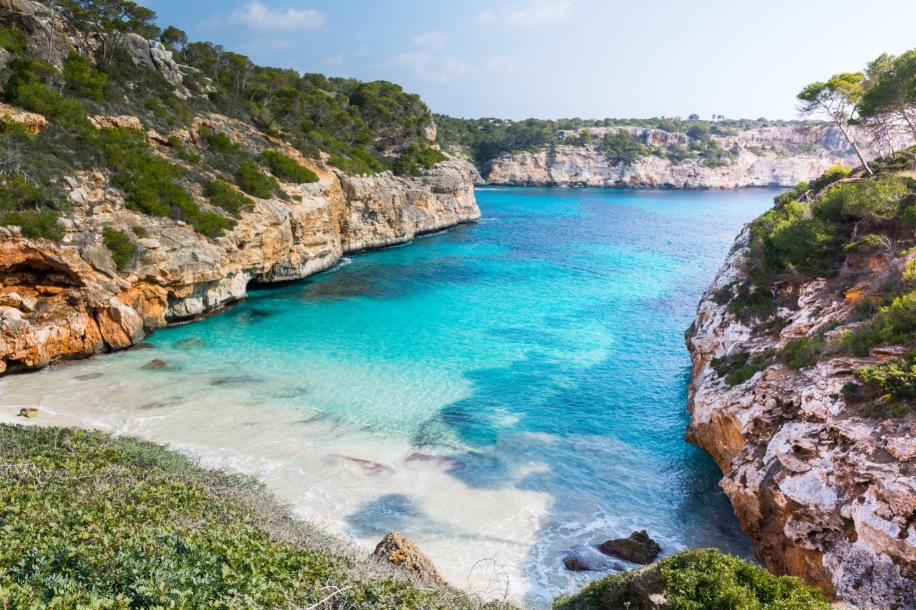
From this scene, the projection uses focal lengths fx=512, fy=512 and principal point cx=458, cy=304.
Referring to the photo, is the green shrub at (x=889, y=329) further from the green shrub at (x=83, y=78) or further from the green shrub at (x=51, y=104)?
the green shrub at (x=83, y=78)

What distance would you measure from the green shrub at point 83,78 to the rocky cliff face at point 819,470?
32884 millimetres

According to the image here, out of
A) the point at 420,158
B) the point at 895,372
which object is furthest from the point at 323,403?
the point at 420,158

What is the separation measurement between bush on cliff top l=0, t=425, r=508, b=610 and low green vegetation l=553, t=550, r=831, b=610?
76.2 inches

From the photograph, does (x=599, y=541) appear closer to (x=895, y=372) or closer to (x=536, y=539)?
(x=536, y=539)

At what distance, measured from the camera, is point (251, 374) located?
1998 cm

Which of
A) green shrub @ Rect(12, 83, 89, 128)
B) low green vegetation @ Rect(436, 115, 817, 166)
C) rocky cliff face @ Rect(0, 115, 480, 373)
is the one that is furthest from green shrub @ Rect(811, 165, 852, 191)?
low green vegetation @ Rect(436, 115, 817, 166)

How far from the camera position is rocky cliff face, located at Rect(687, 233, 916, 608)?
8.07 m

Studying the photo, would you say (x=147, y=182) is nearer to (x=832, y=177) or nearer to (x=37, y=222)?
(x=37, y=222)

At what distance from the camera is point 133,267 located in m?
21.8

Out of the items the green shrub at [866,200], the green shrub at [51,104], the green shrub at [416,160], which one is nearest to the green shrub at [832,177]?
the green shrub at [866,200]

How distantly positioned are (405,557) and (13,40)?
33464 mm

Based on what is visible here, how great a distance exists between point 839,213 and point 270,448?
19802 millimetres

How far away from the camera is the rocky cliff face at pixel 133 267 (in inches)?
738

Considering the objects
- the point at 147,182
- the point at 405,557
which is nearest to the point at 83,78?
the point at 147,182
